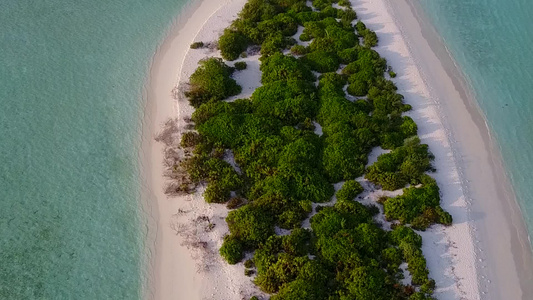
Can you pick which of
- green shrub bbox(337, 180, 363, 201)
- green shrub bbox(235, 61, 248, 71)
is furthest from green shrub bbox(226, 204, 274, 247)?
green shrub bbox(235, 61, 248, 71)

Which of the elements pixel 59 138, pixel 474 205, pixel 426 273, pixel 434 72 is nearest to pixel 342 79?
pixel 434 72

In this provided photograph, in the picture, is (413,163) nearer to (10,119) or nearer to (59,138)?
(59,138)

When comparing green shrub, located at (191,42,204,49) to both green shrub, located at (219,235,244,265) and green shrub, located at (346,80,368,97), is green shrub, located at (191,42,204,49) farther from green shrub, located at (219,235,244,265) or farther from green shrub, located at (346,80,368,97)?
green shrub, located at (219,235,244,265)

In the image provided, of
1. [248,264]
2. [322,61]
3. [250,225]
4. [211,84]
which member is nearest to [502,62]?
[322,61]

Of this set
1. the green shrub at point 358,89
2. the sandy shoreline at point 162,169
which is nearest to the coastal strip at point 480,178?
the green shrub at point 358,89

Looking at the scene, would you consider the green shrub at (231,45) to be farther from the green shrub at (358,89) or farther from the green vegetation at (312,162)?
the green shrub at (358,89)
